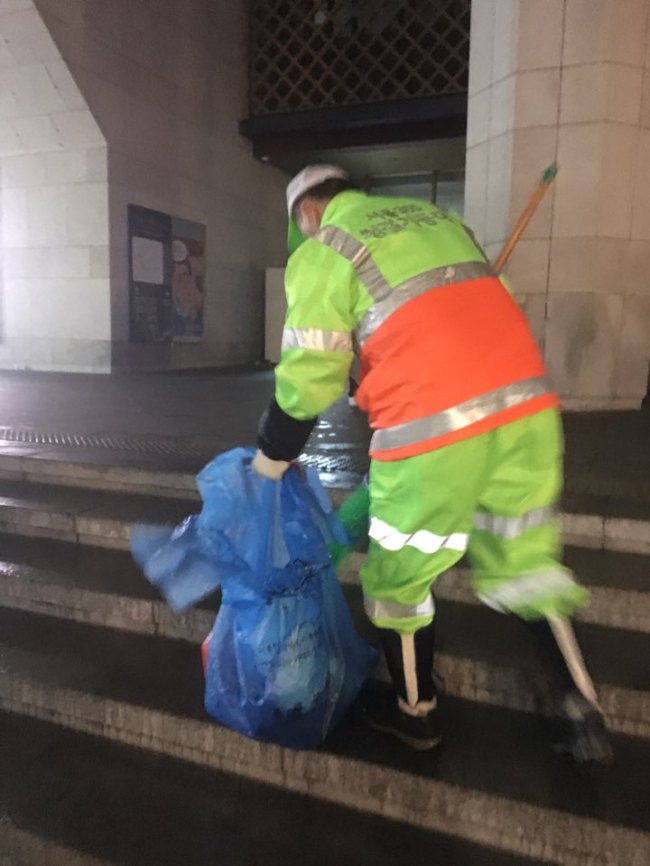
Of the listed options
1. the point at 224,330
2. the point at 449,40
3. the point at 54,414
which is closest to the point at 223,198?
the point at 224,330

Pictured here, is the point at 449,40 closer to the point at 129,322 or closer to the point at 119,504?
the point at 129,322

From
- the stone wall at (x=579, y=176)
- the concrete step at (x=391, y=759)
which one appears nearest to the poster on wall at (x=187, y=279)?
the stone wall at (x=579, y=176)

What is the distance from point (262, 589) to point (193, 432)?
2346 mm

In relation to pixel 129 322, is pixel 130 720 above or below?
below

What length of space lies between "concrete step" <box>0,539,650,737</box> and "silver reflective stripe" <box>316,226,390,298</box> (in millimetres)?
1012

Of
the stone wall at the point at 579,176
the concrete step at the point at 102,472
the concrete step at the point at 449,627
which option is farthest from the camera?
the stone wall at the point at 579,176

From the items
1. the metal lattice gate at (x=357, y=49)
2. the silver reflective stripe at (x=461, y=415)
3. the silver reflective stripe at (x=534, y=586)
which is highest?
the metal lattice gate at (x=357, y=49)

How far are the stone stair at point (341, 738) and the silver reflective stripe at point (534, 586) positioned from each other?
35 cm

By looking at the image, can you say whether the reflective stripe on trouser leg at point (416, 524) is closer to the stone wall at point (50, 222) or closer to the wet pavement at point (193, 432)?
the wet pavement at point (193, 432)

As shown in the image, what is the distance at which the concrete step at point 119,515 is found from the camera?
231cm

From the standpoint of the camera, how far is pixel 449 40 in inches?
300

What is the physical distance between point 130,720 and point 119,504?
1.10 m

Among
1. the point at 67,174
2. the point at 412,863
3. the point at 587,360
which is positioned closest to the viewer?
the point at 412,863

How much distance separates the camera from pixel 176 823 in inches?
60.8
